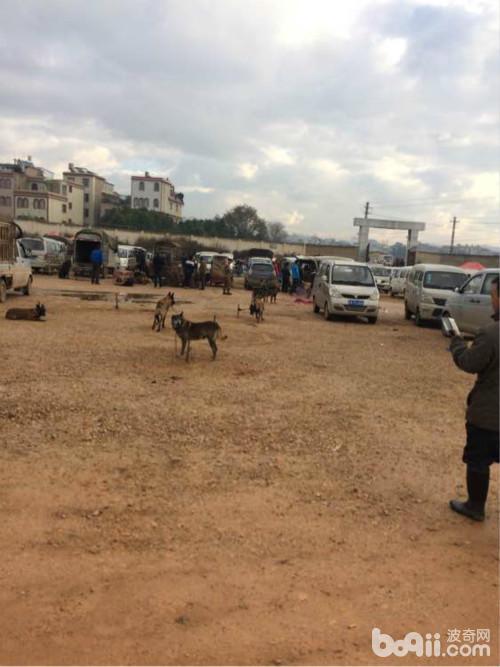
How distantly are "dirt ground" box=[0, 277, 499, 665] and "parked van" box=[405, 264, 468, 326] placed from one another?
7319 millimetres

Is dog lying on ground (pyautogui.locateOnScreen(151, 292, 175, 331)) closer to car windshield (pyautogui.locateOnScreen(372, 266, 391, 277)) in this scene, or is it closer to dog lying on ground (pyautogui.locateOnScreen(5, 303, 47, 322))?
dog lying on ground (pyautogui.locateOnScreen(5, 303, 47, 322))

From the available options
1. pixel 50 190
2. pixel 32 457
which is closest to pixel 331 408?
pixel 32 457

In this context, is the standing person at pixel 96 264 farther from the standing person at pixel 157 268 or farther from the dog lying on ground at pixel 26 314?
the dog lying on ground at pixel 26 314

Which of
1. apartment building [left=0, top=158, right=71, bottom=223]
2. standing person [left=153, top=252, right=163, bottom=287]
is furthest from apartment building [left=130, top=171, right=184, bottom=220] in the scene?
standing person [left=153, top=252, right=163, bottom=287]

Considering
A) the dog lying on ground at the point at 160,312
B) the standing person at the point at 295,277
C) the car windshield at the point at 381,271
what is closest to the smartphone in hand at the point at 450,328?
the dog lying on ground at the point at 160,312

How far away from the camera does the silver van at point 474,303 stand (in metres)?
10.8

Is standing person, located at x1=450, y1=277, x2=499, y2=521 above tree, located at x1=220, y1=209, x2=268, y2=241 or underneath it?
underneath

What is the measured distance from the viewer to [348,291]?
14.7 metres

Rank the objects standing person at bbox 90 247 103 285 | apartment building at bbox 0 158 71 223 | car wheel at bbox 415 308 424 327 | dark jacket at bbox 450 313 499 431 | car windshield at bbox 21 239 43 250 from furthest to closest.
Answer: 1. apartment building at bbox 0 158 71 223
2. car windshield at bbox 21 239 43 250
3. standing person at bbox 90 247 103 285
4. car wheel at bbox 415 308 424 327
5. dark jacket at bbox 450 313 499 431

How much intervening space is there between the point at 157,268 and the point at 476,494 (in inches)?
843

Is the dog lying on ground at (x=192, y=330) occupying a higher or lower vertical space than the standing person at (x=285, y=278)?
lower

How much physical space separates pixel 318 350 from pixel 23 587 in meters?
7.76

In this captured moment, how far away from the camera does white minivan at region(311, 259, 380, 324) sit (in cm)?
1462

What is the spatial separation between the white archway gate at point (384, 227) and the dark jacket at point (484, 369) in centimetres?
4474
